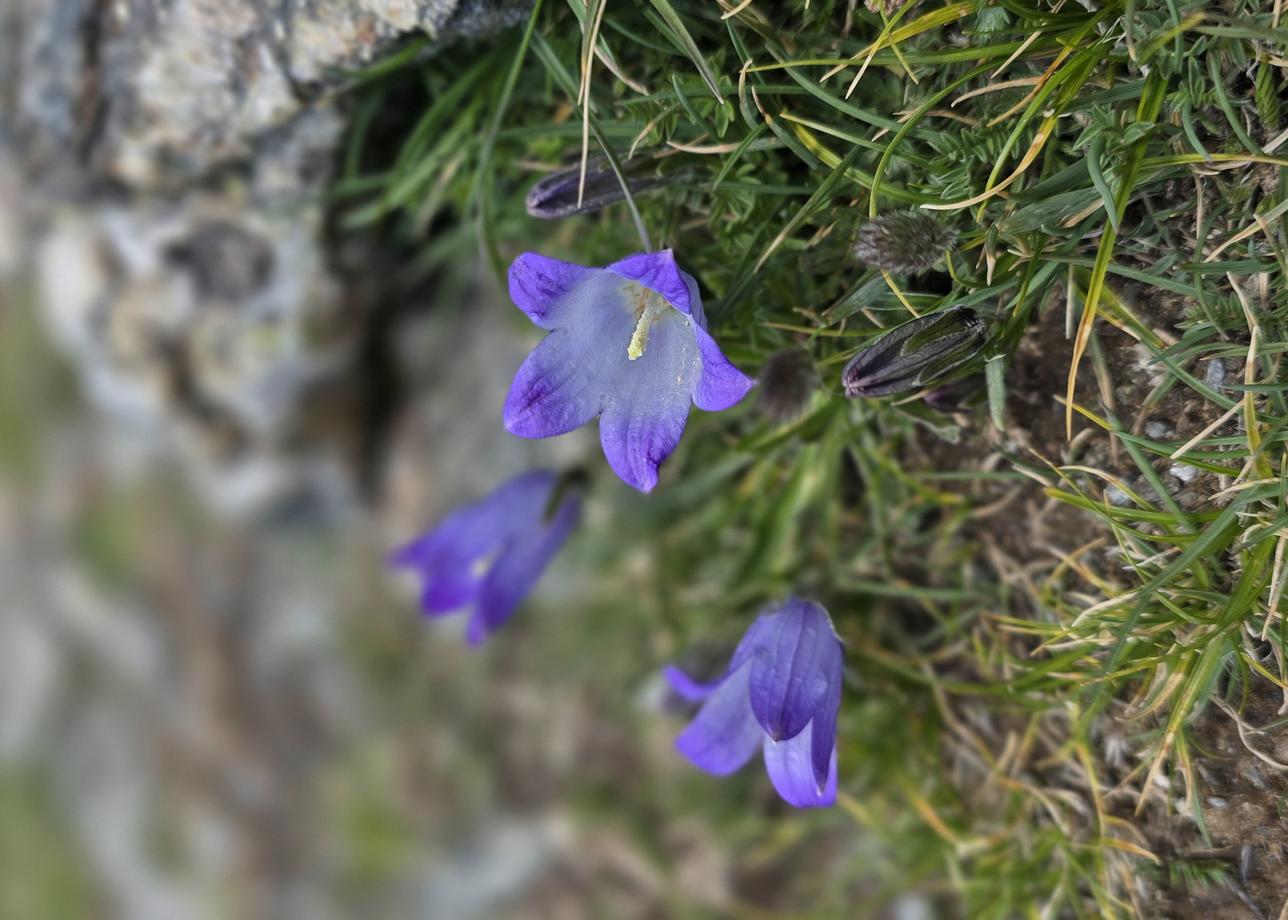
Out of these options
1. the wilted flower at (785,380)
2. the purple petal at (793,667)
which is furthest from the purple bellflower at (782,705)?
the wilted flower at (785,380)

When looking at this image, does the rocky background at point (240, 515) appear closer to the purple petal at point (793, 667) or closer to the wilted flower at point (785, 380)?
the wilted flower at point (785, 380)

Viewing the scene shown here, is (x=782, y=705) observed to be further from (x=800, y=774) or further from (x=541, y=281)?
(x=541, y=281)

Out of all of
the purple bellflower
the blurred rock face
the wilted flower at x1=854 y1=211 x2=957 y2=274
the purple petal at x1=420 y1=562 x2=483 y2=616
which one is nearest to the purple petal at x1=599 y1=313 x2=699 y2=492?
the wilted flower at x1=854 y1=211 x2=957 y2=274

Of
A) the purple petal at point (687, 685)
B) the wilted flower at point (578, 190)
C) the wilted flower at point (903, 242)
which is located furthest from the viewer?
the purple petal at point (687, 685)

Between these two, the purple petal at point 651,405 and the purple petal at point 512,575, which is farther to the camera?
the purple petal at point 512,575

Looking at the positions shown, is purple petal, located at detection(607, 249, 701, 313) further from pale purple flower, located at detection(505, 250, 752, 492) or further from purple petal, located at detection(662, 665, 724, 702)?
purple petal, located at detection(662, 665, 724, 702)

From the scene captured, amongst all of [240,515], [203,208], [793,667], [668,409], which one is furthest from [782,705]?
[240,515]
